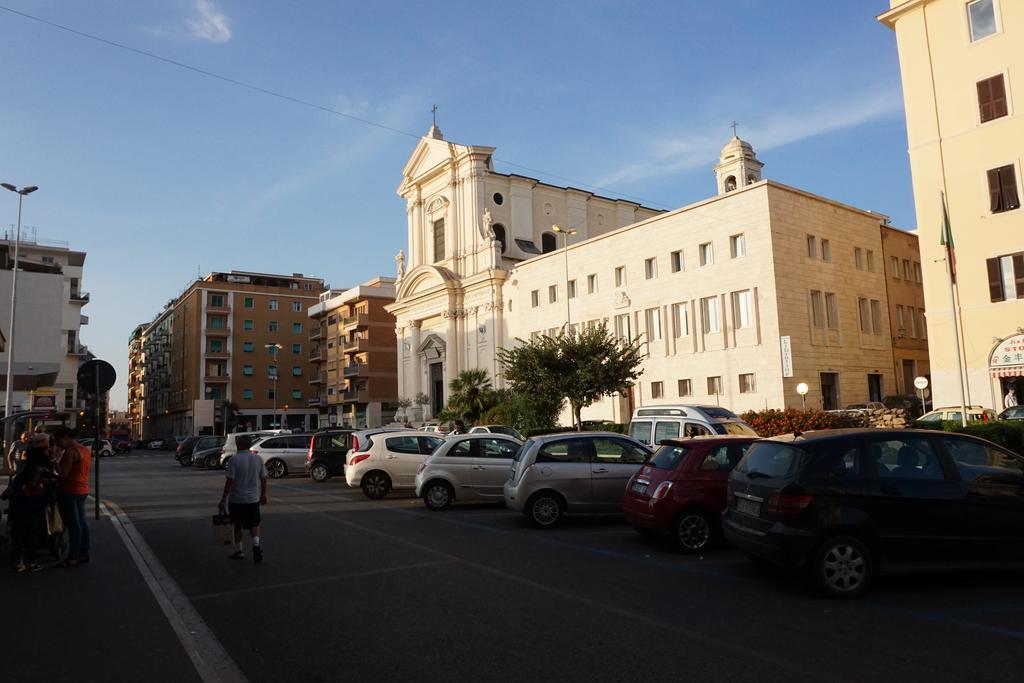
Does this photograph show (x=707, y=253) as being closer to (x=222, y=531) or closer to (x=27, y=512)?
(x=222, y=531)

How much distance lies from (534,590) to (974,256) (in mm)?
25648

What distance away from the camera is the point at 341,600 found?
693cm

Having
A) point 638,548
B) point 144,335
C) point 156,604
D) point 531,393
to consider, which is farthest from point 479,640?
point 144,335

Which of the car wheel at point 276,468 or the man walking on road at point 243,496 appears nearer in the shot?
the man walking on road at point 243,496

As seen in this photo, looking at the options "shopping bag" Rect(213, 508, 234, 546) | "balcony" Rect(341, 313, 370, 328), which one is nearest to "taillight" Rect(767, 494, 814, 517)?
"shopping bag" Rect(213, 508, 234, 546)

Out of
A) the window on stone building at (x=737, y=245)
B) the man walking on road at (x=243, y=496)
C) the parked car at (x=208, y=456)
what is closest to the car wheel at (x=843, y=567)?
the man walking on road at (x=243, y=496)

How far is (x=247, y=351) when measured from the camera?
82.2 m

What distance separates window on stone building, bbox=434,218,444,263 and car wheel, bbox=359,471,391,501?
4421 cm

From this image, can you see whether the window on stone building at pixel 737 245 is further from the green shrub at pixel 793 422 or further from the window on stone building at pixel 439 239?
the window on stone building at pixel 439 239

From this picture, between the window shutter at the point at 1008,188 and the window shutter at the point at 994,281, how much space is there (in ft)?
6.22

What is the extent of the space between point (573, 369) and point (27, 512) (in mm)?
23655

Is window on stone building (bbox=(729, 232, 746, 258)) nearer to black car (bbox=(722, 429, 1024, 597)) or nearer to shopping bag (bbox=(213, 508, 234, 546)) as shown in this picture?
black car (bbox=(722, 429, 1024, 597))

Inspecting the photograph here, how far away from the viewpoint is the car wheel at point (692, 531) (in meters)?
9.23

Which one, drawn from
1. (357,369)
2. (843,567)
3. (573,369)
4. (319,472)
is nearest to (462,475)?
(843,567)
